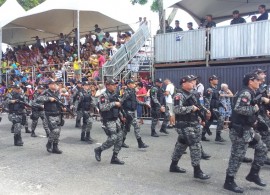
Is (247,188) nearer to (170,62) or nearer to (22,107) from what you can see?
(22,107)

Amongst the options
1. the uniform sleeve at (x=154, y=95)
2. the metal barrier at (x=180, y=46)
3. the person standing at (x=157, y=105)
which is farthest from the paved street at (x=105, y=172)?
the metal barrier at (x=180, y=46)

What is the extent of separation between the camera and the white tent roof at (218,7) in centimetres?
1467

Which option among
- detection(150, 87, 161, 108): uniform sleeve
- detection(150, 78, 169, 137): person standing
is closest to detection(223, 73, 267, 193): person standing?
detection(150, 78, 169, 137): person standing

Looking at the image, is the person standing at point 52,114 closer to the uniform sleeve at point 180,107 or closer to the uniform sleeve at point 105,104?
the uniform sleeve at point 105,104

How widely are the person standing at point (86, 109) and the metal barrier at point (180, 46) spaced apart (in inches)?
172

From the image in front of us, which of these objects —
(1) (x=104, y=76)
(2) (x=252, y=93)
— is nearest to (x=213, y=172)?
(2) (x=252, y=93)

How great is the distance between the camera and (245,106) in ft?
16.7

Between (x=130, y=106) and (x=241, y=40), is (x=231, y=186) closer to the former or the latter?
(x=130, y=106)

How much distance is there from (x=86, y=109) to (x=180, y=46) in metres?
4.97

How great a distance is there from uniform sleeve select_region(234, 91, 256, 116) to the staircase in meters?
9.49

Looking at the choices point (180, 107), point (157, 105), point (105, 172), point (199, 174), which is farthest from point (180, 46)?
point (199, 174)

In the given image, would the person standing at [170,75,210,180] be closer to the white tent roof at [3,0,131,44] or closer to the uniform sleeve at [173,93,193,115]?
the uniform sleeve at [173,93,193,115]

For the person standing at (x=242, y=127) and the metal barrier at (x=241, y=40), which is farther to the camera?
the metal barrier at (x=241, y=40)

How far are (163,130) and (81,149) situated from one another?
308cm
